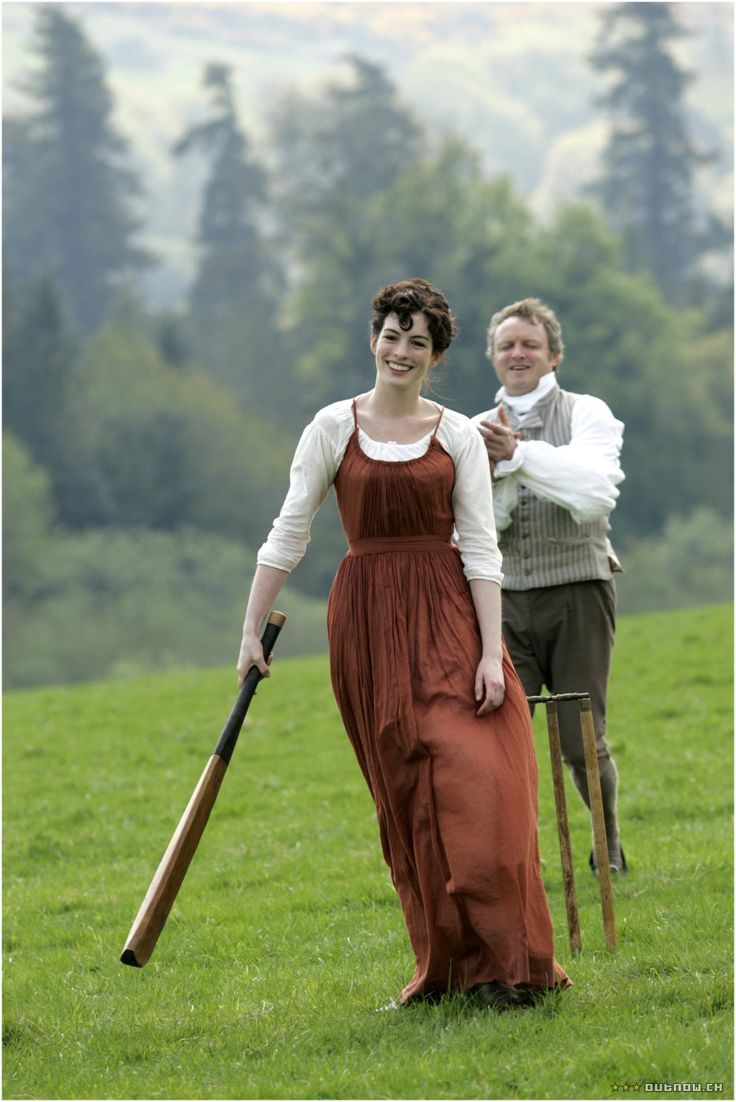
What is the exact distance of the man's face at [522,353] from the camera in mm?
7156

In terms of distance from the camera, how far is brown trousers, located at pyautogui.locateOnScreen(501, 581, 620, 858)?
7188 millimetres

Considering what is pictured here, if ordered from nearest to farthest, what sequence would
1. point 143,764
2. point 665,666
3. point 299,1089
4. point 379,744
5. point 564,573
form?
point 299,1089 < point 379,744 < point 564,573 < point 143,764 < point 665,666

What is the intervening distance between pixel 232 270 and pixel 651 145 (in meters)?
23.0

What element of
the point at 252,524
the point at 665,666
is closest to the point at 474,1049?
the point at 665,666

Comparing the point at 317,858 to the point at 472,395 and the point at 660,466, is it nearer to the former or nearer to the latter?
the point at 472,395

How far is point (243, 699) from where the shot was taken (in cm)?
544

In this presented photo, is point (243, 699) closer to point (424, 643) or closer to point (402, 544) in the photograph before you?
point (424, 643)

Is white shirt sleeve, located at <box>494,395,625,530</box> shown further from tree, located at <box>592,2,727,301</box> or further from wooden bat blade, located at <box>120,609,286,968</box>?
tree, located at <box>592,2,727,301</box>

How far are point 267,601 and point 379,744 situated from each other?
2.20 feet

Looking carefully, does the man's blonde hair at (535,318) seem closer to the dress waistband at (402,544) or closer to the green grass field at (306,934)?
the dress waistband at (402,544)

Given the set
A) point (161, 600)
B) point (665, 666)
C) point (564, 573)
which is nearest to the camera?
point (564, 573)

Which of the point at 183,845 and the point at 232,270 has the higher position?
the point at 232,270

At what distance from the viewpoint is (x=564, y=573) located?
715 centimetres

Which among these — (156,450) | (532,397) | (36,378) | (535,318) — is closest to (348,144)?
(156,450)
